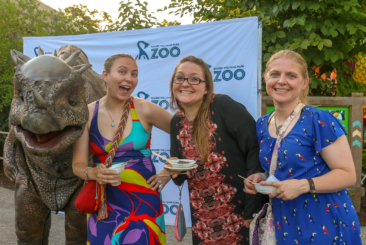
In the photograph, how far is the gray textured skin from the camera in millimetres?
1823

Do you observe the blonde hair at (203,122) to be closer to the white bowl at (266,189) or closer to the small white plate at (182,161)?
the small white plate at (182,161)

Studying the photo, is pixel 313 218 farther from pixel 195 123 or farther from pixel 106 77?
pixel 106 77

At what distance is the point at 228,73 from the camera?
13.8ft

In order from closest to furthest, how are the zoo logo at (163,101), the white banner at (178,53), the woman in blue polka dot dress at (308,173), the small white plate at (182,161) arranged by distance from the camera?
the woman in blue polka dot dress at (308,173), the small white plate at (182,161), the white banner at (178,53), the zoo logo at (163,101)

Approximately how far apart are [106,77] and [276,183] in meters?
1.34

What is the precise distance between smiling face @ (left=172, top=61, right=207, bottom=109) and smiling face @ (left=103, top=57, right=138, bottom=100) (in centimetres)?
32

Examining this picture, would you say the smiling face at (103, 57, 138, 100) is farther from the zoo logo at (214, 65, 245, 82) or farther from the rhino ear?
the zoo logo at (214, 65, 245, 82)

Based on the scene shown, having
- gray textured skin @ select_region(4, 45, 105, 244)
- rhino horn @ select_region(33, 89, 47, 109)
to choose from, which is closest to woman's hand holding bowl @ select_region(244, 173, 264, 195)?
gray textured skin @ select_region(4, 45, 105, 244)

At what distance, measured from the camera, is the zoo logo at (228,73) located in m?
4.12

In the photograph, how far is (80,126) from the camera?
2.08 meters

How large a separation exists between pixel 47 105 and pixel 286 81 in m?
1.40

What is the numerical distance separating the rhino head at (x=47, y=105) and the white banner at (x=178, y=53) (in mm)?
2471

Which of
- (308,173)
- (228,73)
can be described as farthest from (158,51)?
(308,173)

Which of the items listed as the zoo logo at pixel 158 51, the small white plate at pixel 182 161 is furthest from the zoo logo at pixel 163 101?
the small white plate at pixel 182 161
